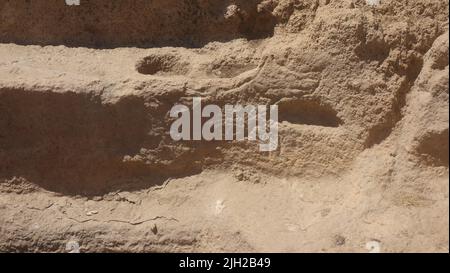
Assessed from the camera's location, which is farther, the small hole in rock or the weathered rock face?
the small hole in rock

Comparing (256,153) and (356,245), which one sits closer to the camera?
(356,245)

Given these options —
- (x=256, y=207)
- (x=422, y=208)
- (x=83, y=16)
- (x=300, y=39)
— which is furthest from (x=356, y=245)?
(x=83, y=16)

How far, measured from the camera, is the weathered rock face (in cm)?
208

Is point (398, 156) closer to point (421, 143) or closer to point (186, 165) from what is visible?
point (421, 143)

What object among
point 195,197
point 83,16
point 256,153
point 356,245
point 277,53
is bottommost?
point 356,245

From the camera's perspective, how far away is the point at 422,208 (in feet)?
6.45

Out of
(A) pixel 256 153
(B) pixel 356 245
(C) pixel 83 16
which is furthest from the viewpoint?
(C) pixel 83 16

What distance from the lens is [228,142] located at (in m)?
2.23

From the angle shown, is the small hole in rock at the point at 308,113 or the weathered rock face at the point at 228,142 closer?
the weathered rock face at the point at 228,142

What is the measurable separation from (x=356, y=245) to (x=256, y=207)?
1.23 ft

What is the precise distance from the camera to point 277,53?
223cm

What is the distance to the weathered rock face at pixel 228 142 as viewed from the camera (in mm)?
2078

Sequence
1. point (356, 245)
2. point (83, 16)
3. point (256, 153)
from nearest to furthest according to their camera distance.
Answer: point (356, 245), point (256, 153), point (83, 16)

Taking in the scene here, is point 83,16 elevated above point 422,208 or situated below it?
above
